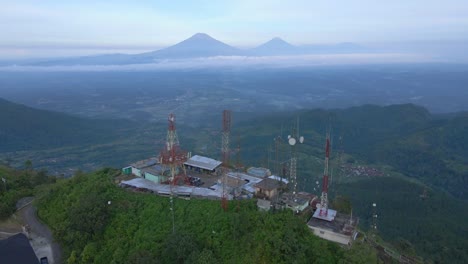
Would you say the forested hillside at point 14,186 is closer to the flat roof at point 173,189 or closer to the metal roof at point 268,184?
the flat roof at point 173,189

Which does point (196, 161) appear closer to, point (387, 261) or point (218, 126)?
point (387, 261)

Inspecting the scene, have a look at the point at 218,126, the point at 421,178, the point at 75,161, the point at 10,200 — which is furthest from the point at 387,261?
the point at 218,126

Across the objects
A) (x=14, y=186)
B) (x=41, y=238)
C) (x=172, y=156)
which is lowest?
(x=41, y=238)

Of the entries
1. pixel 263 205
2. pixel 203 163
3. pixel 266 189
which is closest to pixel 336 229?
pixel 263 205

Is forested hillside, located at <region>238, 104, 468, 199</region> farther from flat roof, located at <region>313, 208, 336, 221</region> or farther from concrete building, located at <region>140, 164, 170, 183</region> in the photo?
flat roof, located at <region>313, 208, 336, 221</region>

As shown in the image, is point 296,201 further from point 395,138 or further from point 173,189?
point 395,138

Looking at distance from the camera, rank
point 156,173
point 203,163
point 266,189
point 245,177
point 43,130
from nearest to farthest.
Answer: point 266,189
point 156,173
point 245,177
point 203,163
point 43,130

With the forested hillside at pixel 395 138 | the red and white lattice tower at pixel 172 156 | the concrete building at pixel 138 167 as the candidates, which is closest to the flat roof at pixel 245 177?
the red and white lattice tower at pixel 172 156
